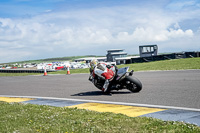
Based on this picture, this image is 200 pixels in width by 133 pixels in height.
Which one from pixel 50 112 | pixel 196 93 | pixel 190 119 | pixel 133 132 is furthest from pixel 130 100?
pixel 133 132

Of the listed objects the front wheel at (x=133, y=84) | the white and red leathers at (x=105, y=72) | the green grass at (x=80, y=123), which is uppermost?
the white and red leathers at (x=105, y=72)

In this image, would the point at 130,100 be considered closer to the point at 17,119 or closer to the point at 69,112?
the point at 69,112

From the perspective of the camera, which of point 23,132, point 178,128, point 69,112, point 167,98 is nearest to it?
point 178,128

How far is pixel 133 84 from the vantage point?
10477 mm

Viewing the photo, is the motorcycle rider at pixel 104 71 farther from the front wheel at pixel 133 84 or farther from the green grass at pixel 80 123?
the green grass at pixel 80 123

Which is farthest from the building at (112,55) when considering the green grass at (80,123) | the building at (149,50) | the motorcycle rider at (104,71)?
the green grass at (80,123)

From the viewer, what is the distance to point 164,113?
676 cm

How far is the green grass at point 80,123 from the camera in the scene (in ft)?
17.4

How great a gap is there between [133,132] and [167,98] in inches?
153

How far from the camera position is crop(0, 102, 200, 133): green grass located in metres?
5.31

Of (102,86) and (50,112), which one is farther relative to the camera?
(102,86)

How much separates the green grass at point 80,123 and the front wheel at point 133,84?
10.7 ft

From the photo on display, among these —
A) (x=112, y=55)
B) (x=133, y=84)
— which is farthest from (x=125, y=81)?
(x=112, y=55)

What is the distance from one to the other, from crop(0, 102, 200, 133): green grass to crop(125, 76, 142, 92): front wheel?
3.26 meters
